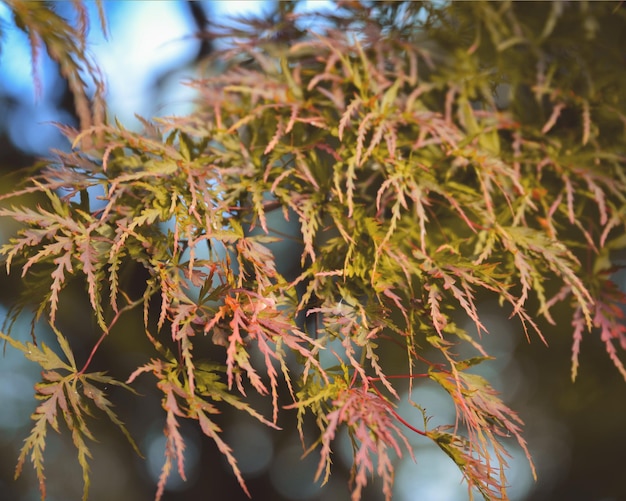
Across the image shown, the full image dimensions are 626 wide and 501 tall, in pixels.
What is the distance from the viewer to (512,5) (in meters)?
0.75

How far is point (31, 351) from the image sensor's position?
1.66 ft

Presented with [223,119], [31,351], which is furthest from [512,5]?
[31,351]

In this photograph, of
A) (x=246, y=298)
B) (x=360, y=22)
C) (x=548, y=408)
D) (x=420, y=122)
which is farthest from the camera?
(x=548, y=408)

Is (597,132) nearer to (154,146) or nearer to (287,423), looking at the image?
(154,146)

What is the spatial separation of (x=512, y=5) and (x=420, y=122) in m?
0.30

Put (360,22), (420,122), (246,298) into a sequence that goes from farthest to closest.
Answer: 1. (360,22)
2. (420,122)
3. (246,298)

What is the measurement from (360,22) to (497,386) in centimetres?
90

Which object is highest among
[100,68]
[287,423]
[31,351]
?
[100,68]

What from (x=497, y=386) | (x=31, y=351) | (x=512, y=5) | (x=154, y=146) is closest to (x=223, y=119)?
(x=154, y=146)

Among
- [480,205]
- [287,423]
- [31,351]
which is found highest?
[480,205]

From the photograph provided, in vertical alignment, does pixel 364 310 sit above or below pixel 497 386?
above

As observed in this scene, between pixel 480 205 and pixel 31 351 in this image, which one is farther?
pixel 480 205

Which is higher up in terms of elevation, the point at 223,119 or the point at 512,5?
the point at 512,5

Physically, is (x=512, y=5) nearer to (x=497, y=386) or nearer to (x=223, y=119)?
(x=223, y=119)
